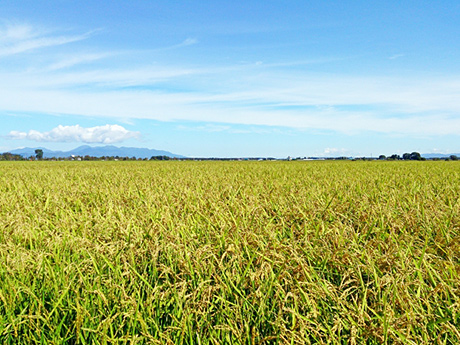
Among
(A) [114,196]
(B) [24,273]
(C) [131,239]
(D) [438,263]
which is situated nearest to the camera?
(B) [24,273]

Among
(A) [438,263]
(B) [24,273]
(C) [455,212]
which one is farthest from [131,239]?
(C) [455,212]

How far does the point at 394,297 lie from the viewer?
6.34ft

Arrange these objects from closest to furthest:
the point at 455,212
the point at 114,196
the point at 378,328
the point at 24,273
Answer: the point at 378,328 < the point at 24,273 < the point at 455,212 < the point at 114,196

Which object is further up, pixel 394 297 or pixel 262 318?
pixel 394 297

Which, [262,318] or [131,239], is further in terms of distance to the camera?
[131,239]

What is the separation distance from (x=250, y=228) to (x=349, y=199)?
8.49 ft

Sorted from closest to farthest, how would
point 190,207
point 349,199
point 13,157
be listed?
point 190,207
point 349,199
point 13,157

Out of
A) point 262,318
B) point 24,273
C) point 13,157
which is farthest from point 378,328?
point 13,157

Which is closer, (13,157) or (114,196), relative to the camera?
(114,196)

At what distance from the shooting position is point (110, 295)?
2.19 meters

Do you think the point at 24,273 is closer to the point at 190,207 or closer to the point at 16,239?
the point at 16,239

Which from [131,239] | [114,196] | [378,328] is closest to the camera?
[378,328]

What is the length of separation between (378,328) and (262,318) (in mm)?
644

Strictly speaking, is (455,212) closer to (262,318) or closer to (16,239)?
(262,318)
